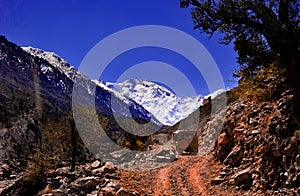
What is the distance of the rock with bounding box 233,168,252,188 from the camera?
16750 mm

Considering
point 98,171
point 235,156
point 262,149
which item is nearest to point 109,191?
point 98,171

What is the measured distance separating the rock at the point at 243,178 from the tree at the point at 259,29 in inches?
164

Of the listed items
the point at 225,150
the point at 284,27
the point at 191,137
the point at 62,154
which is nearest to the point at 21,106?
the point at 62,154

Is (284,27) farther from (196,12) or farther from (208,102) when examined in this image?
(208,102)

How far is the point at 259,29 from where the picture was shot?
16.5 metres

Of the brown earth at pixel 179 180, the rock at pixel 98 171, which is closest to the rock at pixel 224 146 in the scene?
the brown earth at pixel 179 180

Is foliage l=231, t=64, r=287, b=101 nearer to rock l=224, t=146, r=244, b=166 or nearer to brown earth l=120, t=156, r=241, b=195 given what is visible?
rock l=224, t=146, r=244, b=166

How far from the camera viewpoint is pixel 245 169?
17.8m

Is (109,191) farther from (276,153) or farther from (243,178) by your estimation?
(276,153)

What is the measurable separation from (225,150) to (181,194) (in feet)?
19.9

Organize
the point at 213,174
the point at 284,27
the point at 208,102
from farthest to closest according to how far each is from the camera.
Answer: the point at 208,102, the point at 213,174, the point at 284,27

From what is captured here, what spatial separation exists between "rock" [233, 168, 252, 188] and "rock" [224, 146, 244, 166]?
245 cm

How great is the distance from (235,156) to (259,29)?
841cm

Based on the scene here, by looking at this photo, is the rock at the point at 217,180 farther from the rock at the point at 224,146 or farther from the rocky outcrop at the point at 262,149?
the rock at the point at 224,146
